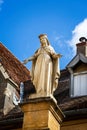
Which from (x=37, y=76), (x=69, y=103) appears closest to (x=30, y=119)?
(x=37, y=76)

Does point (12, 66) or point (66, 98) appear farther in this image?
point (12, 66)

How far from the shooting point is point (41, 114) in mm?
10492

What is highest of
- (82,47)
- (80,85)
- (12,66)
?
(12,66)

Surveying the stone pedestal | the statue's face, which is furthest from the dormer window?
the stone pedestal

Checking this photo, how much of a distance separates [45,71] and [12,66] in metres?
10.8

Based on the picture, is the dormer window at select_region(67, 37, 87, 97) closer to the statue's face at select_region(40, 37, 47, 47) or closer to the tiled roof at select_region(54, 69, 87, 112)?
the tiled roof at select_region(54, 69, 87, 112)

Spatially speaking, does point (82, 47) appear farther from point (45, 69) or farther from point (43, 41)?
point (45, 69)

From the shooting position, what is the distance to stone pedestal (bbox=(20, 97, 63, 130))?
34.0ft

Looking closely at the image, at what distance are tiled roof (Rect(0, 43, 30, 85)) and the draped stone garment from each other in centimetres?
824

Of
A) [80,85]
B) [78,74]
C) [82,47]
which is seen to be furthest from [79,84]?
[82,47]

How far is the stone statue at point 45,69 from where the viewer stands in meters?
10.9

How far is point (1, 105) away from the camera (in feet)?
59.4

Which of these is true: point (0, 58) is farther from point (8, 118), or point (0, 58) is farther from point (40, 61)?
point (40, 61)

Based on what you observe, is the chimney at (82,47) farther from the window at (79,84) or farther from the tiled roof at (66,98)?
the window at (79,84)
